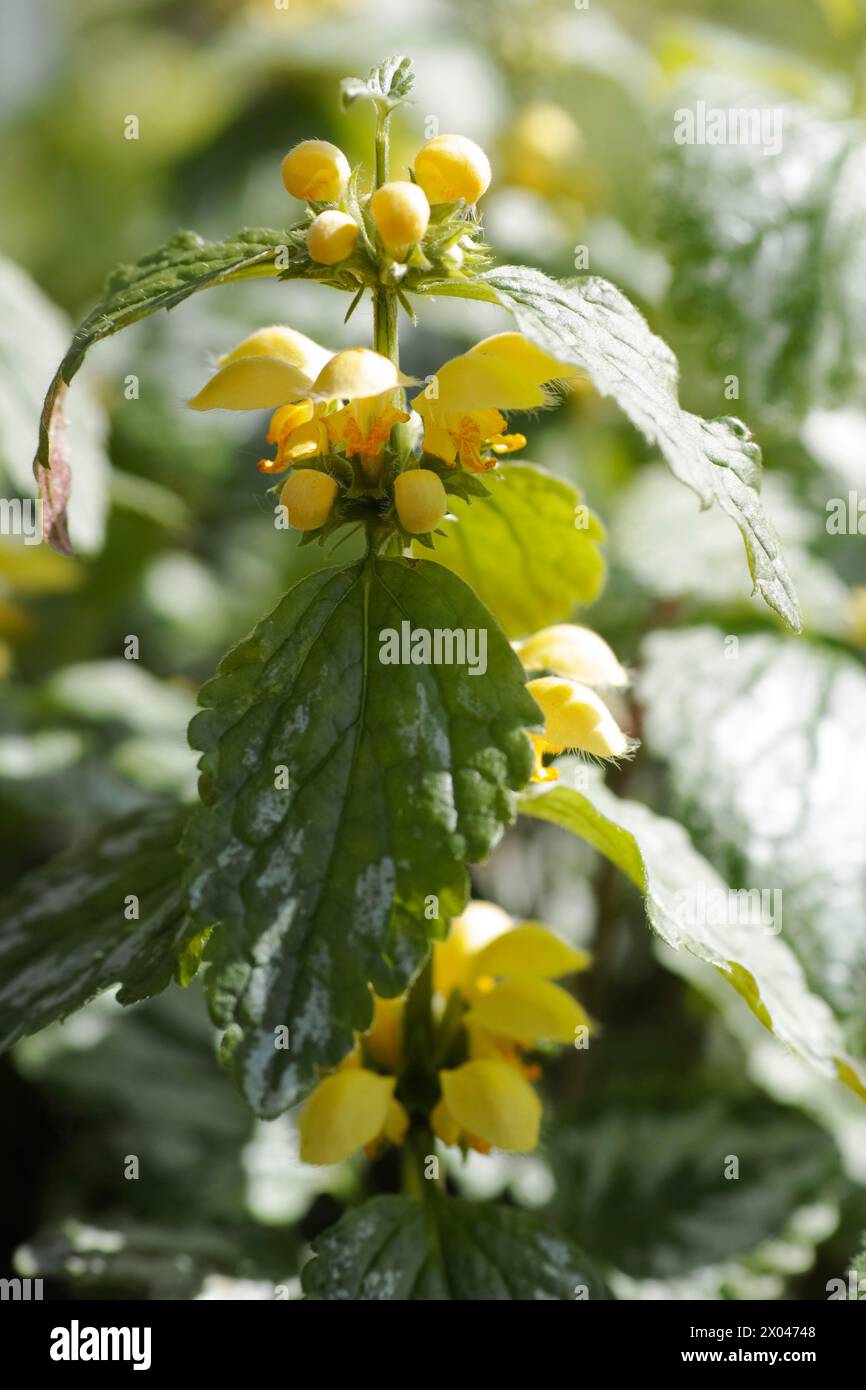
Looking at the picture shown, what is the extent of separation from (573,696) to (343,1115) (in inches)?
9.6

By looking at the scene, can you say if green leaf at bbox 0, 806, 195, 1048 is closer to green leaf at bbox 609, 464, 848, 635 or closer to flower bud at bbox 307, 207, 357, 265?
flower bud at bbox 307, 207, 357, 265

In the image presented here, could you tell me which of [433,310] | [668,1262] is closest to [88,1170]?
[668,1262]

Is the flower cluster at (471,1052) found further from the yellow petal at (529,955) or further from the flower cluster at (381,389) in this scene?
the flower cluster at (381,389)

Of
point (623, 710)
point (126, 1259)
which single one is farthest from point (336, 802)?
point (623, 710)

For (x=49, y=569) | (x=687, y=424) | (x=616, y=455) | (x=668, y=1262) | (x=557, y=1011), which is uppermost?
(x=616, y=455)

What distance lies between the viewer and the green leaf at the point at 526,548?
0.72m

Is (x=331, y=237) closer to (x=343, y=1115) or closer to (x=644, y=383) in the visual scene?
(x=644, y=383)

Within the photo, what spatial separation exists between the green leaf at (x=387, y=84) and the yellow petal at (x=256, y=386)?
113 mm

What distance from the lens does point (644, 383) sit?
54cm

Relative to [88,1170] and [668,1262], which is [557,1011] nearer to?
[668,1262]

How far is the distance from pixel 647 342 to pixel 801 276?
1.68ft

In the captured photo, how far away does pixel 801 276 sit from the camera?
3.34ft

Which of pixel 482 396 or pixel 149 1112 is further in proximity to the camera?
pixel 149 1112

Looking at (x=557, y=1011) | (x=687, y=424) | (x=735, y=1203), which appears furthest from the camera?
(x=735, y=1203)
